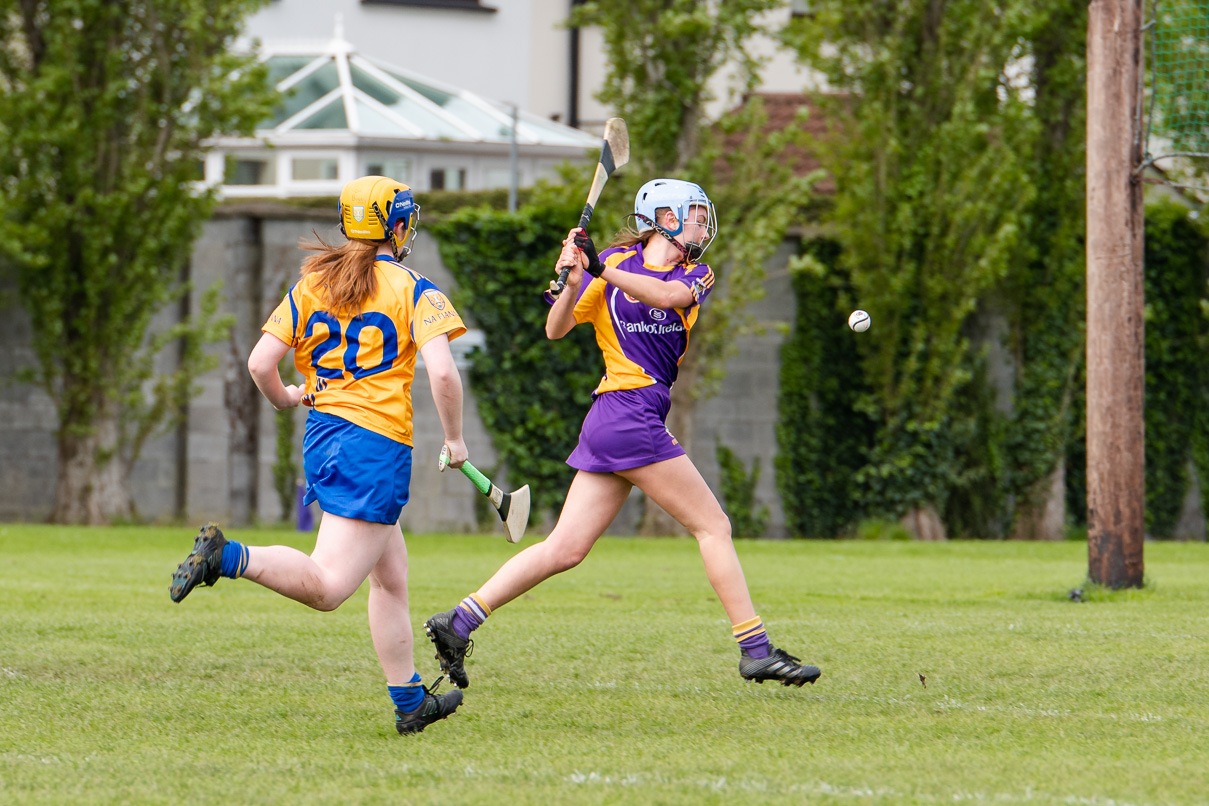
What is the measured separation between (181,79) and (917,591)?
10.2 m

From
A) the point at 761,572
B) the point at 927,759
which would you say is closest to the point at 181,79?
the point at 761,572

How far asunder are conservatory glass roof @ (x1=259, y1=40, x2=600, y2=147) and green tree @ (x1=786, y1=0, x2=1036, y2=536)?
8381 millimetres

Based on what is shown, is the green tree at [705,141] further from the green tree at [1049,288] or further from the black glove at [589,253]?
the black glove at [589,253]

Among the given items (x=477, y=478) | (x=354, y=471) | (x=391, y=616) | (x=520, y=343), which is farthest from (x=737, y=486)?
(x=354, y=471)

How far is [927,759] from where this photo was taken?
4.34m

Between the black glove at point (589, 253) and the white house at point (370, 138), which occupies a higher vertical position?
A: the white house at point (370, 138)

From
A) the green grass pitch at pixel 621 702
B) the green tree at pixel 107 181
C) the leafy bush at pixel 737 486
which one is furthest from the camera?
the leafy bush at pixel 737 486

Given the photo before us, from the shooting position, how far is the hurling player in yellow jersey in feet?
15.1

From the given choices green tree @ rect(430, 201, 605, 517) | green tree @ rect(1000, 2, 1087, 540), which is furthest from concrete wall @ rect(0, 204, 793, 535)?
green tree @ rect(1000, 2, 1087, 540)

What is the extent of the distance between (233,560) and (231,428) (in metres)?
12.5

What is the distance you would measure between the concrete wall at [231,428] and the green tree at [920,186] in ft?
5.02

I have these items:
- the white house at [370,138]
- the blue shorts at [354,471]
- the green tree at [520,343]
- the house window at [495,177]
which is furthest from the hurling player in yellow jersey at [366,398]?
the house window at [495,177]

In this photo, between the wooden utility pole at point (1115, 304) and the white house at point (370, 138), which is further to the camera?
the white house at point (370, 138)

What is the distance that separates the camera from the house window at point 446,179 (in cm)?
2362
